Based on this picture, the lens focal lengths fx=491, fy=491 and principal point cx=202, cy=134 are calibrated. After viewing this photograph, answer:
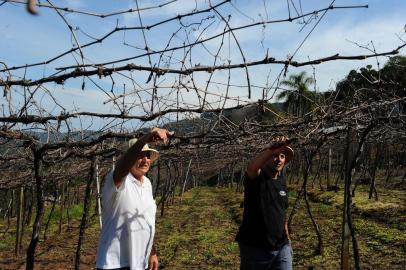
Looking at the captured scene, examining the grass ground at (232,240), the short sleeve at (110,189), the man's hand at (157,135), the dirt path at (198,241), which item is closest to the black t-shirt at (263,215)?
the short sleeve at (110,189)

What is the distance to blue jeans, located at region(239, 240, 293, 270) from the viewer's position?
3.84 meters

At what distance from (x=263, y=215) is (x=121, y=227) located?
1.24 meters

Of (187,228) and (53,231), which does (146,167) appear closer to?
(187,228)

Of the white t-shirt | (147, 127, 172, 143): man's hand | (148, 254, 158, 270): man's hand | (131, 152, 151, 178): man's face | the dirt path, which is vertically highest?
(147, 127, 172, 143): man's hand

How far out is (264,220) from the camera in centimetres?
384

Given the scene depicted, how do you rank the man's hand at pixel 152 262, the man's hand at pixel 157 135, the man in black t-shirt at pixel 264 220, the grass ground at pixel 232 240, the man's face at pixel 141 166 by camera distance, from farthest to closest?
1. the grass ground at pixel 232 240
2. the man in black t-shirt at pixel 264 220
3. the man's hand at pixel 152 262
4. the man's face at pixel 141 166
5. the man's hand at pixel 157 135

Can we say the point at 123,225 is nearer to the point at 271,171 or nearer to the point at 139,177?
the point at 139,177

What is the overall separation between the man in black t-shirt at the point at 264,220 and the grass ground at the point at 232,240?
4263 mm

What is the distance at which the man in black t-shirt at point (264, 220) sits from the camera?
151 inches

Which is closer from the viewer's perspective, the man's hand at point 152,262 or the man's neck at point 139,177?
the man's neck at point 139,177

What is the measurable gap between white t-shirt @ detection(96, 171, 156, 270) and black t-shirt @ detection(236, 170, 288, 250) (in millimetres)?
1015

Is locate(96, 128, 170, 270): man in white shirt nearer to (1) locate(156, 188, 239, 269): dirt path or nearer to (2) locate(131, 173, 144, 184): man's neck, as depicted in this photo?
(2) locate(131, 173, 144, 184): man's neck

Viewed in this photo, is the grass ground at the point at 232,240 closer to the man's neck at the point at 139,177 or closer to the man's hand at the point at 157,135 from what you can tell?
the man's neck at the point at 139,177

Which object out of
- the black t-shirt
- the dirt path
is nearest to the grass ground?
the dirt path
